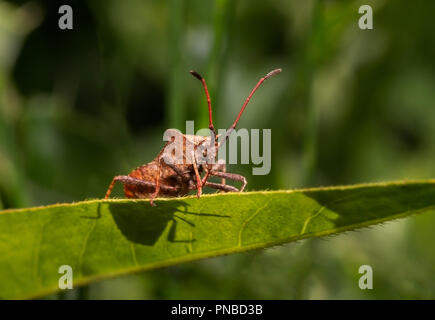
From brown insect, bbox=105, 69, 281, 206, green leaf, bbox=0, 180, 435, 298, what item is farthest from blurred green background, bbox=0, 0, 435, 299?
green leaf, bbox=0, 180, 435, 298

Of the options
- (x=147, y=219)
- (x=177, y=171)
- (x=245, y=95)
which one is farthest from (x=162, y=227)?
(x=245, y=95)

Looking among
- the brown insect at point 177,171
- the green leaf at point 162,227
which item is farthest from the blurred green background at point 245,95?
the green leaf at point 162,227

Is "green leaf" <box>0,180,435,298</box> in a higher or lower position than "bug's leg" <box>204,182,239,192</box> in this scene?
lower

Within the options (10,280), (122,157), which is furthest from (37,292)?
(122,157)

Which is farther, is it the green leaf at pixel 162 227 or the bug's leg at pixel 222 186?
the bug's leg at pixel 222 186

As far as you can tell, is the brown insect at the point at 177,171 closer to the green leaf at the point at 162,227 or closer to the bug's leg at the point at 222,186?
the bug's leg at the point at 222,186

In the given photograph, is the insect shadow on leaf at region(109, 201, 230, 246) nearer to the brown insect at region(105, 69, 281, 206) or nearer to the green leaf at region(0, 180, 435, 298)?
the green leaf at region(0, 180, 435, 298)

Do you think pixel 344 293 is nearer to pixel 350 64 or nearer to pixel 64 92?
pixel 350 64
